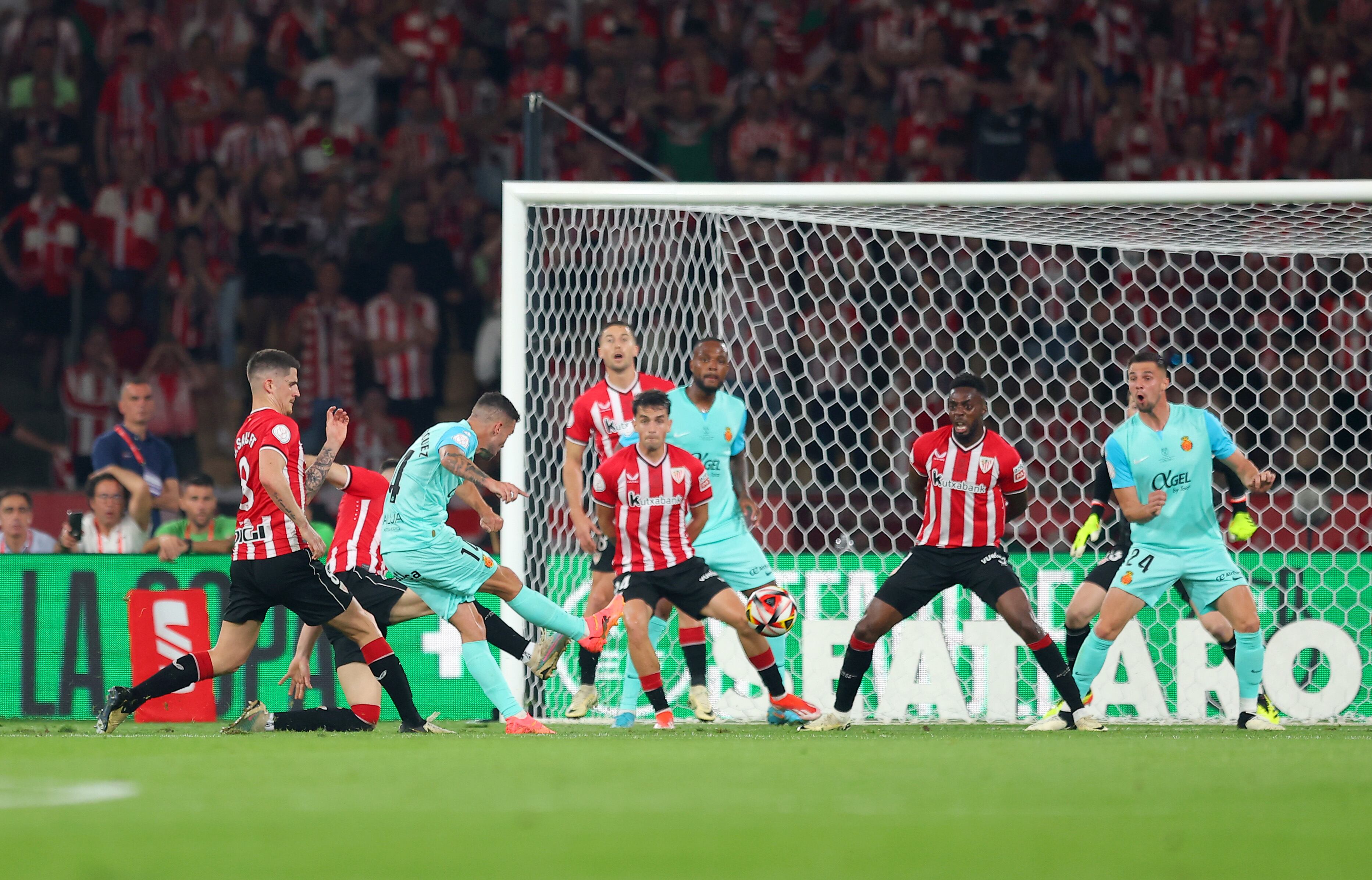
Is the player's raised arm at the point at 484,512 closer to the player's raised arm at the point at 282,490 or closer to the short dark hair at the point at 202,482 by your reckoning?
the player's raised arm at the point at 282,490

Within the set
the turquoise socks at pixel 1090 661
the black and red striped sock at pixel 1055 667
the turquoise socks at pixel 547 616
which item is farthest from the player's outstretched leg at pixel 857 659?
the turquoise socks at pixel 547 616

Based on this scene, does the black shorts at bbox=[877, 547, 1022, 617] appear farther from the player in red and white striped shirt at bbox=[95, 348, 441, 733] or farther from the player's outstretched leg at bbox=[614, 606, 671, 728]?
the player in red and white striped shirt at bbox=[95, 348, 441, 733]

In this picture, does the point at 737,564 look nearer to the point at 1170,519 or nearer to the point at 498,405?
the point at 498,405

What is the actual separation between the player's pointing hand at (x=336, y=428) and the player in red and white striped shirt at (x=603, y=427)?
4.76 ft

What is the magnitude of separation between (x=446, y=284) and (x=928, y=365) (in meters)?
4.27

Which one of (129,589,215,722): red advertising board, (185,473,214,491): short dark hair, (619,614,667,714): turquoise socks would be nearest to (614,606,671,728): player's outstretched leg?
(619,614,667,714): turquoise socks

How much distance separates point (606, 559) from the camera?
918cm

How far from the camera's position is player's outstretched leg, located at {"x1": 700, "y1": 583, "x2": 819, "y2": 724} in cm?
803

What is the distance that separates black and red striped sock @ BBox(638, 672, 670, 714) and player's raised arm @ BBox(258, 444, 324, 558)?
180 centimetres

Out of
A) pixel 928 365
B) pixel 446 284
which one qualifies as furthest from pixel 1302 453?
pixel 446 284

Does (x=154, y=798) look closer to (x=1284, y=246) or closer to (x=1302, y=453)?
(x=1284, y=246)

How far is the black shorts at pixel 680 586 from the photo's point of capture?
8.07 meters

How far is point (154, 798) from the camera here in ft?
15.5

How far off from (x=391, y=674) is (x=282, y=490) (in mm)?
1147
